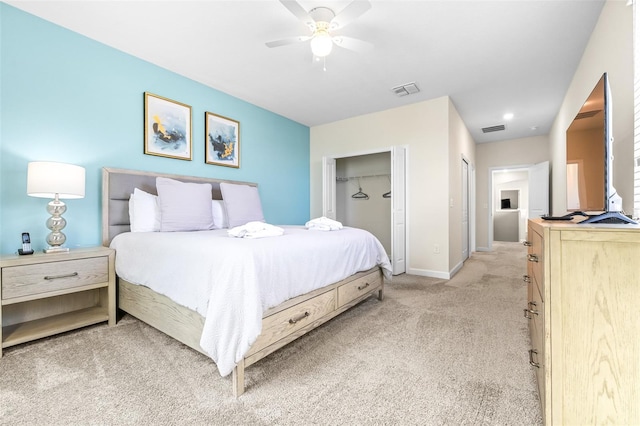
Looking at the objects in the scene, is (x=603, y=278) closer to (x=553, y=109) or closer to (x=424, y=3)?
(x=424, y=3)

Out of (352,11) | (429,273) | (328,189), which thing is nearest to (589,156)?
(352,11)

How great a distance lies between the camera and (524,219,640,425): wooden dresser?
0.92 m

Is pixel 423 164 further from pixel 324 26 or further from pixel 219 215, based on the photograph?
pixel 219 215

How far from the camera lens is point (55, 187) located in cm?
201

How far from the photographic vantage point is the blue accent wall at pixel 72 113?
2143 mm

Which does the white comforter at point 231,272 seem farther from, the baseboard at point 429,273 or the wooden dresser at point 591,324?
the baseboard at point 429,273

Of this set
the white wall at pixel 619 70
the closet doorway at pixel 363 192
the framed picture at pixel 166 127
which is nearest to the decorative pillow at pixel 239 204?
the framed picture at pixel 166 127

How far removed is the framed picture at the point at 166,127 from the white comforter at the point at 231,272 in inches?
45.5

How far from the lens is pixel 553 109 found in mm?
4285

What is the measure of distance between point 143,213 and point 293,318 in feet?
6.13

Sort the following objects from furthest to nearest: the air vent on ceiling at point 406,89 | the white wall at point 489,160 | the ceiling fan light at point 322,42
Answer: the white wall at point 489,160
the air vent on ceiling at point 406,89
the ceiling fan light at point 322,42

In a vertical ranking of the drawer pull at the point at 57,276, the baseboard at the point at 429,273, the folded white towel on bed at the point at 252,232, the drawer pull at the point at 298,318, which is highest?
the folded white towel on bed at the point at 252,232

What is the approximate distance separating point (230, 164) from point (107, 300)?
2.09 meters

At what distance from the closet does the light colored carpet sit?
119 inches
